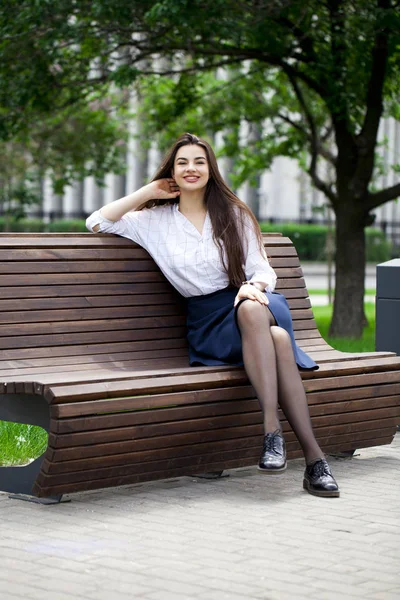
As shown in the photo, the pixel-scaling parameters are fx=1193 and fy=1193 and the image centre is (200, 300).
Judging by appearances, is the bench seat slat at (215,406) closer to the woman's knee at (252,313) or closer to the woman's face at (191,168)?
the woman's knee at (252,313)

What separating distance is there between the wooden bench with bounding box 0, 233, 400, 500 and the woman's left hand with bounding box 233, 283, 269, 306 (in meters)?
0.34

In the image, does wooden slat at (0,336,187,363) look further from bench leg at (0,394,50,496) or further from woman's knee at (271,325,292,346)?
woman's knee at (271,325,292,346)

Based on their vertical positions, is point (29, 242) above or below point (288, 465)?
above

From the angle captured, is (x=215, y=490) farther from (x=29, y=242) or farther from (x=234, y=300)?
(x=29, y=242)

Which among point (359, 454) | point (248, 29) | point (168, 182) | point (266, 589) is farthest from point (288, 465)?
point (248, 29)

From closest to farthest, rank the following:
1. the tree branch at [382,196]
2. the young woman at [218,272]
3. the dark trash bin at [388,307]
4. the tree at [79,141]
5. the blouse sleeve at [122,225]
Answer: the young woman at [218,272] < the blouse sleeve at [122,225] < the dark trash bin at [388,307] < the tree branch at [382,196] < the tree at [79,141]

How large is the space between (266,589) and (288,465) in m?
2.25

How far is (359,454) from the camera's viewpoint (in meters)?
6.45

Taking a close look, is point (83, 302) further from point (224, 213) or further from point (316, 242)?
point (316, 242)

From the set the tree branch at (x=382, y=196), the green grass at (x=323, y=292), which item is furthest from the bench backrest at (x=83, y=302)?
the green grass at (x=323, y=292)

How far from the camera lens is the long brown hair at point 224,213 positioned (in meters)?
5.78

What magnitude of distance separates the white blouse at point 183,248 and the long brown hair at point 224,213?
0.04m

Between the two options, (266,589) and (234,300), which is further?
(234,300)

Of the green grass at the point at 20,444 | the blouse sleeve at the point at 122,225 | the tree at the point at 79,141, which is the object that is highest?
the tree at the point at 79,141
